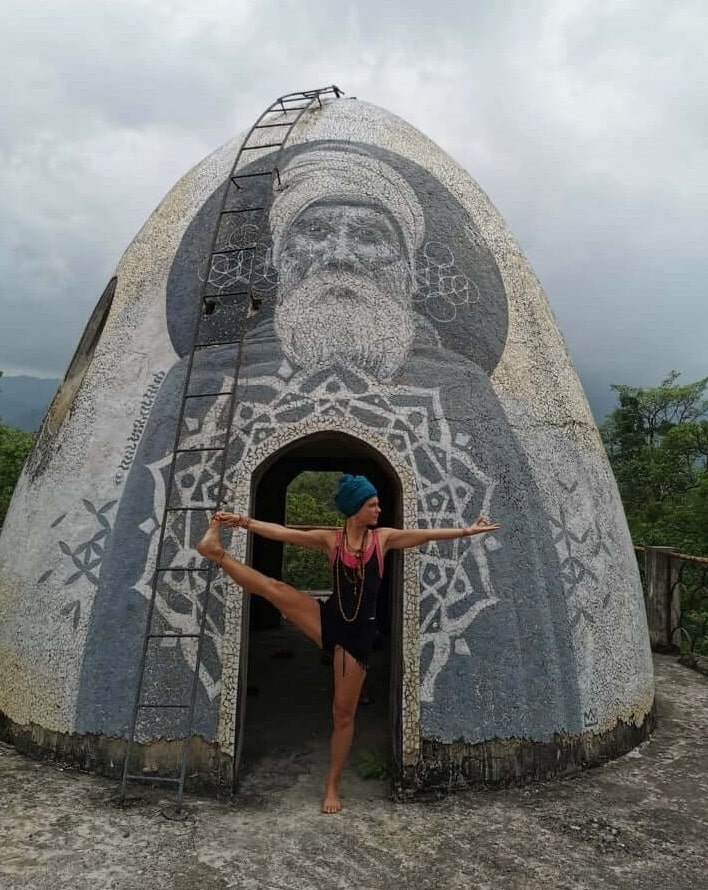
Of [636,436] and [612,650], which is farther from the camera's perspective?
[636,436]

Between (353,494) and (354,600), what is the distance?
0.64 meters

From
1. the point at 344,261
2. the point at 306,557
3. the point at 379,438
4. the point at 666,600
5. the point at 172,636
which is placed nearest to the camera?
the point at 172,636

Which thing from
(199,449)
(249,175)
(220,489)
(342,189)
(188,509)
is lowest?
(188,509)

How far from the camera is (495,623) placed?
4.73m

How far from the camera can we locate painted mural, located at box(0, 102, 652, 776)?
4.67 metres

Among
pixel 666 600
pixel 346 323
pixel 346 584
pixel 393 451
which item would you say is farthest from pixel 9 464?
pixel 346 584

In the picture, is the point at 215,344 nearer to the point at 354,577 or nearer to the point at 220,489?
the point at 220,489

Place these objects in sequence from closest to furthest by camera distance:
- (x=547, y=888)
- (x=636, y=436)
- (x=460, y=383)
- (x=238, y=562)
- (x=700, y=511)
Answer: (x=547, y=888)
(x=238, y=562)
(x=460, y=383)
(x=700, y=511)
(x=636, y=436)

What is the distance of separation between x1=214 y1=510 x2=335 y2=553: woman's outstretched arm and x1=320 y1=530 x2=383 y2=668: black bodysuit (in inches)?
3.5

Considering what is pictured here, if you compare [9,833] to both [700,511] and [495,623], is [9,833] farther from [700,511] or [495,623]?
[700,511]

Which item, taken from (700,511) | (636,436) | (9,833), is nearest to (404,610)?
(9,833)

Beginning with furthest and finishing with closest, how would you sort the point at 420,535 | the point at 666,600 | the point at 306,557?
1. the point at 306,557
2. the point at 666,600
3. the point at 420,535

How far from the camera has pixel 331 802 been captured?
14.3 ft

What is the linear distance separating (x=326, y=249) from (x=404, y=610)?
2716 mm
